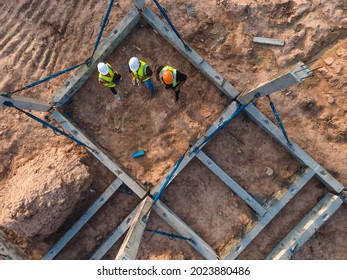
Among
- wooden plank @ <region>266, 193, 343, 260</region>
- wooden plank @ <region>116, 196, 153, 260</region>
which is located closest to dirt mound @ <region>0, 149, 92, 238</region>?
wooden plank @ <region>116, 196, 153, 260</region>

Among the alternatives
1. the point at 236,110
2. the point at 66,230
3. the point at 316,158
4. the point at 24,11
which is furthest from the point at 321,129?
the point at 24,11

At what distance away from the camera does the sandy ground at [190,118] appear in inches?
360

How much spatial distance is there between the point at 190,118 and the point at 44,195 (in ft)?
15.6

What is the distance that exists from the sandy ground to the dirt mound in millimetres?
69

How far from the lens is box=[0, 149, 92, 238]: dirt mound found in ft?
28.4

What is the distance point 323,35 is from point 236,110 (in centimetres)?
352

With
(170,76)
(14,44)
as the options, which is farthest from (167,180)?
(14,44)

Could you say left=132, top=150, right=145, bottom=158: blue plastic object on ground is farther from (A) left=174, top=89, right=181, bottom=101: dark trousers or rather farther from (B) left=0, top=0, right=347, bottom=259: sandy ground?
(A) left=174, top=89, right=181, bottom=101: dark trousers

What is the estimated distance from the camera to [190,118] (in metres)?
9.38

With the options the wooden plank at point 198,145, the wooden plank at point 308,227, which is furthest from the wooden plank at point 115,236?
the wooden plank at point 308,227

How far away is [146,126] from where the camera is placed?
9.47m

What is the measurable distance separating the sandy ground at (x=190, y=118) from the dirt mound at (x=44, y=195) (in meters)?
0.07

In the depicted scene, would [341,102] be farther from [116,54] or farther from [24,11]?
[24,11]

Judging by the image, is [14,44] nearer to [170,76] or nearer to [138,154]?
[138,154]
